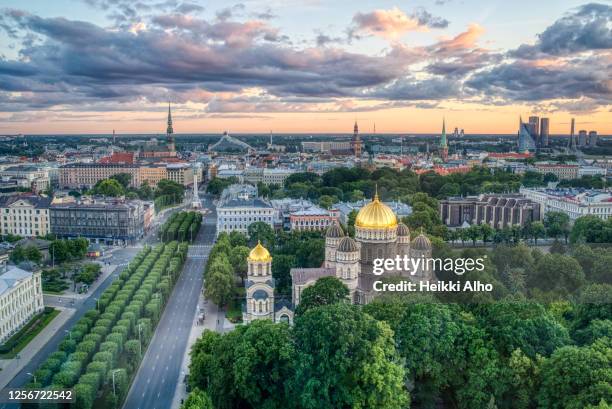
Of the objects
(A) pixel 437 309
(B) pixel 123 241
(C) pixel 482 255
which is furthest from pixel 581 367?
(B) pixel 123 241

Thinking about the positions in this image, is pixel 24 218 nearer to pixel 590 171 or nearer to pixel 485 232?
pixel 485 232

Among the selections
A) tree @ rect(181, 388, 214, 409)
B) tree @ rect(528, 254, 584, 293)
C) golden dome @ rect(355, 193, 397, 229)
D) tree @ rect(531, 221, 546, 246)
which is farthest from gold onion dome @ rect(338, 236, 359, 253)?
tree @ rect(531, 221, 546, 246)

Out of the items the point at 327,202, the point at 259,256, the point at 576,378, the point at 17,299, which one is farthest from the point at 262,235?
the point at 576,378

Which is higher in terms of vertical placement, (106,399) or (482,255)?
(482,255)

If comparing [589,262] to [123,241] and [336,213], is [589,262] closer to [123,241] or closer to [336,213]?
[336,213]

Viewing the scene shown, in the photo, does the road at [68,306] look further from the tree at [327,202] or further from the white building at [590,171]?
the white building at [590,171]

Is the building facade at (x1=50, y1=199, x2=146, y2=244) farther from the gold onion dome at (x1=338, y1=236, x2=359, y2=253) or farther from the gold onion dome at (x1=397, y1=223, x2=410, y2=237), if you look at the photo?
the gold onion dome at (x1=397, y1=223, x2=410, y2=237)

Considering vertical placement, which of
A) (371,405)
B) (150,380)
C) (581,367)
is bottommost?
(150,380)
